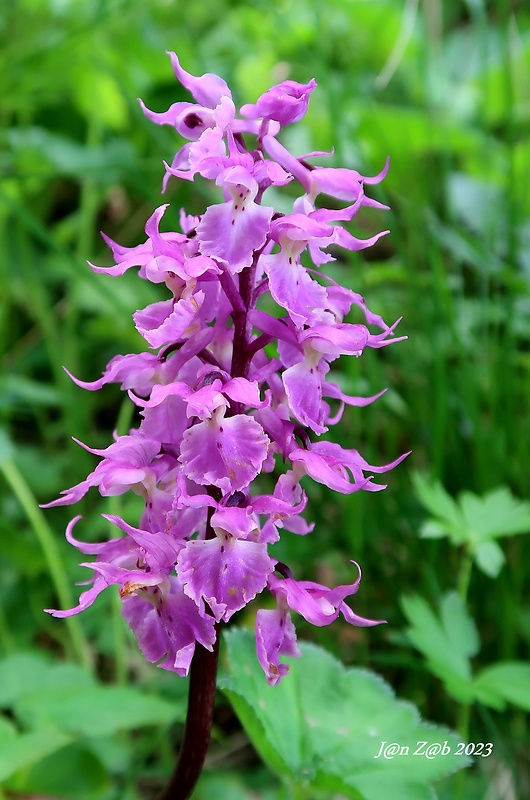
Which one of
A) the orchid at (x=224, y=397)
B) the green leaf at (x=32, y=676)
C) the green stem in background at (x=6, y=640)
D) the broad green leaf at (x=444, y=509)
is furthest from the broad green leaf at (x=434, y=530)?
the green stem in background at (x=6, y=640)

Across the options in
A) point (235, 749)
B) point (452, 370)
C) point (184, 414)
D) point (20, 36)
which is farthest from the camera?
point (20, 36)

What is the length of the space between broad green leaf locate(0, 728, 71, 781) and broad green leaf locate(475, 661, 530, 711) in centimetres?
50

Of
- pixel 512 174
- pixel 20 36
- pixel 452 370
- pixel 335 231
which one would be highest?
pixel 335 231

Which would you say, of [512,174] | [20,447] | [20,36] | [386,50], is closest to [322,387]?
[512,174]

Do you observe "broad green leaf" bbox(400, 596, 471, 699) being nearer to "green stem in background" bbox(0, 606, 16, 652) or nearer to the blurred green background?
the blurred green background

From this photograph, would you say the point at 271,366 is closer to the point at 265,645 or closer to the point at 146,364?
the point at 146,364

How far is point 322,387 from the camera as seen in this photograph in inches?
31.2

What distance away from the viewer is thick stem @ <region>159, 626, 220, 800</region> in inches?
30.0

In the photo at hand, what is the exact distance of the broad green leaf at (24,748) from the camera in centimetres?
88

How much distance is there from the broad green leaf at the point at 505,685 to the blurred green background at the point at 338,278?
20 cm

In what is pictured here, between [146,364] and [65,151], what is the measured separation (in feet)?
4.59

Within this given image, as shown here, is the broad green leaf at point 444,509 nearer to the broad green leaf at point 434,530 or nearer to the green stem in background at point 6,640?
the broad green leaf at point 434,530

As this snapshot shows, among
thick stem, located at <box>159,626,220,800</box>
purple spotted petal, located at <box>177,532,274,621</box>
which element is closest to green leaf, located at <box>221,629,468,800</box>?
thick stem, located at <box>159,626,220,800</box>

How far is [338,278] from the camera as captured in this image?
2141 mm
